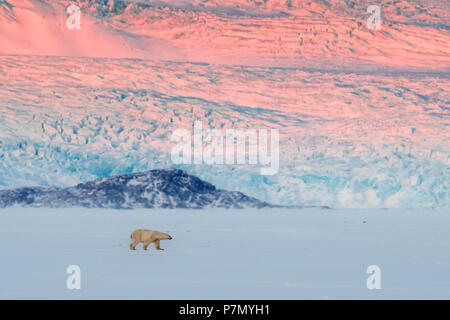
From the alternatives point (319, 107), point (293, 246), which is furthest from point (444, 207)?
point (293, 246)

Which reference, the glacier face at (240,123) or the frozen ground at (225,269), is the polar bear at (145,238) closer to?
the frozen ground at (225,269)

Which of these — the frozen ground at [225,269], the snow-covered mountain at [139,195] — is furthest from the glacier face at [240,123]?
the frozen ground at [225,269]

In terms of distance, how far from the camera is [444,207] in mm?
51562

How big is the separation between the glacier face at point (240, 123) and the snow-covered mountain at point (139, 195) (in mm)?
1762

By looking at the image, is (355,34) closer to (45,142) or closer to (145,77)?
(145,77)

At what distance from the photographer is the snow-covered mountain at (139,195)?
59.8 meters

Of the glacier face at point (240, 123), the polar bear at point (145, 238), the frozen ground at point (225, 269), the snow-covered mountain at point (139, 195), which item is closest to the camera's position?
the frozen ground at point (225, 269)

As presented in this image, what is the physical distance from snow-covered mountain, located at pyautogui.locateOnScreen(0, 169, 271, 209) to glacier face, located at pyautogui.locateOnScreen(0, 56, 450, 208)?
1.76 m

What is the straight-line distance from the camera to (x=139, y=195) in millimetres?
63500

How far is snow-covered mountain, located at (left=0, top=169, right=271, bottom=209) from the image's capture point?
59812 millimetres

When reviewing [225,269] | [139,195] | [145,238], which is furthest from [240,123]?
[225,269]

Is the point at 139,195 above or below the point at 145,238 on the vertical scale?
below

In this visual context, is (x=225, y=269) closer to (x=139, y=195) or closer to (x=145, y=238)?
(x=145, y=238)

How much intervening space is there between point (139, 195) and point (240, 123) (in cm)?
992
